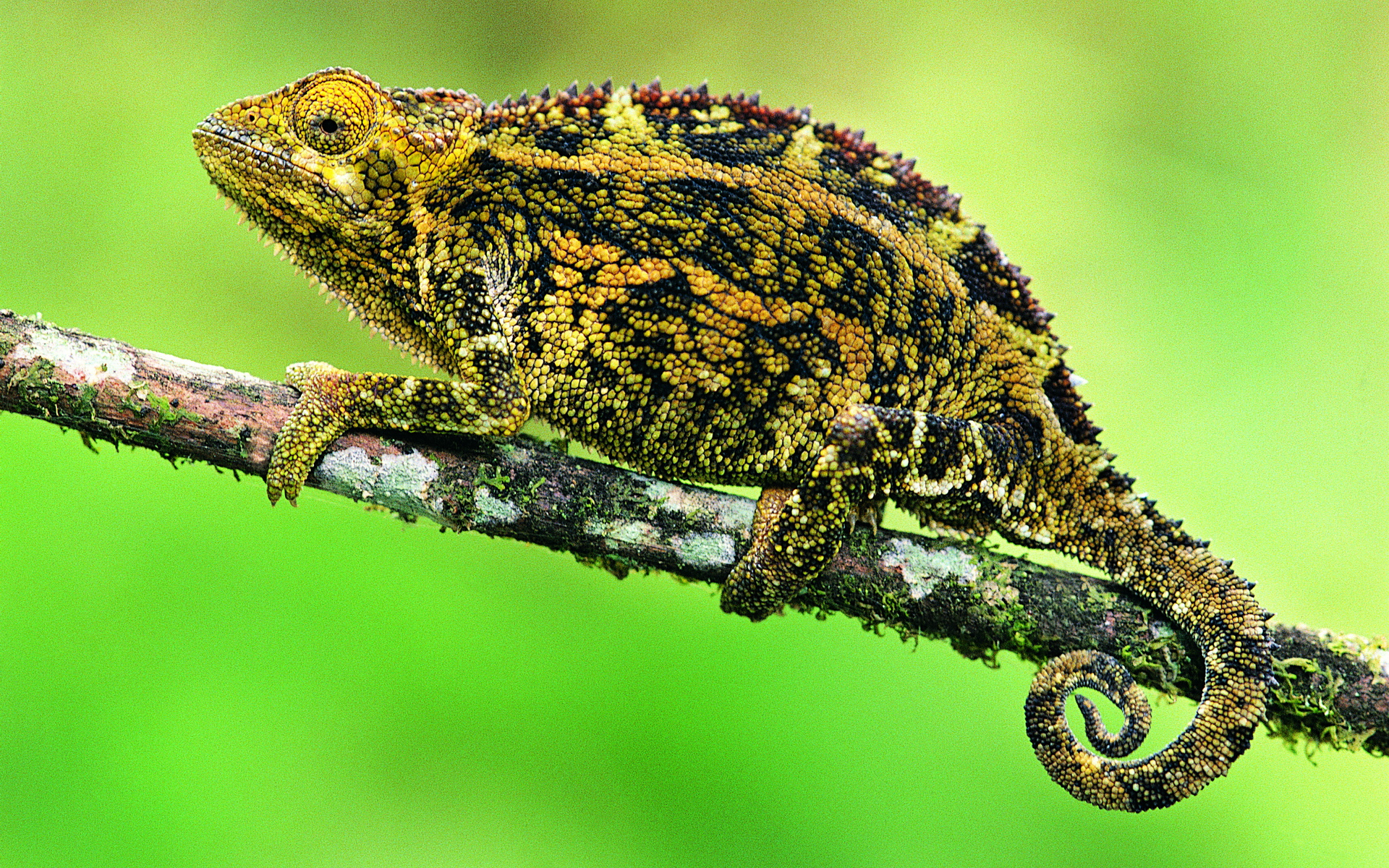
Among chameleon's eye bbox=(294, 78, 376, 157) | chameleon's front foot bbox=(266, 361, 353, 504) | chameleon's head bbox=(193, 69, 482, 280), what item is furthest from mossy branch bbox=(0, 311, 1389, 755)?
chameleon's eye bbox=(294, 78, 376, 157)

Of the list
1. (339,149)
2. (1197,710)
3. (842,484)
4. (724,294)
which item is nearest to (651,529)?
(842,484)

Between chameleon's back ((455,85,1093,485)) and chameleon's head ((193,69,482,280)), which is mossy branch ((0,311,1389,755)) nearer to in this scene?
chameleon's back ((455,85,1093,485))

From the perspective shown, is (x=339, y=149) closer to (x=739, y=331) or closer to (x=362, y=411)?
(x=362, y=411)

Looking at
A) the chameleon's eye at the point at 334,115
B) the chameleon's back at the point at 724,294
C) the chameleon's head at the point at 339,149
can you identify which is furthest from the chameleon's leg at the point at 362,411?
the chameleon's eye at the point at 334,115

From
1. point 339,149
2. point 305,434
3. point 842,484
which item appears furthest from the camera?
point 339,149

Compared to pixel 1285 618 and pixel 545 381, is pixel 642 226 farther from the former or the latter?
pixel 1285 618
